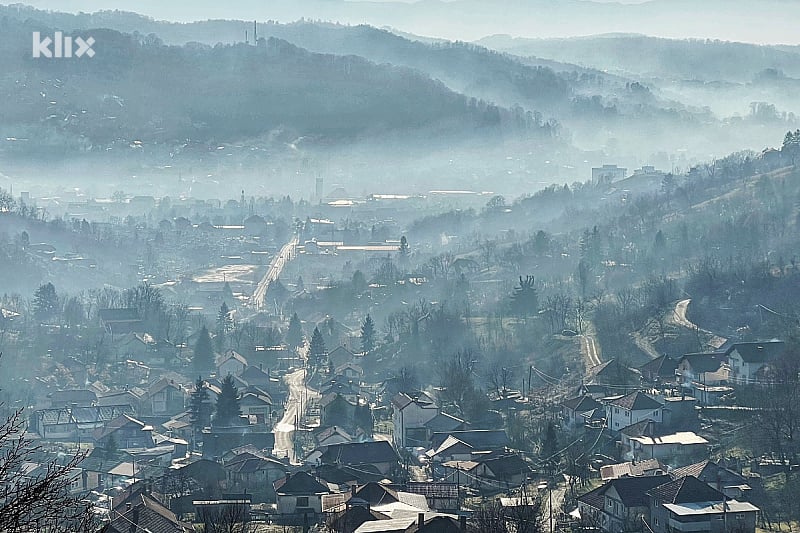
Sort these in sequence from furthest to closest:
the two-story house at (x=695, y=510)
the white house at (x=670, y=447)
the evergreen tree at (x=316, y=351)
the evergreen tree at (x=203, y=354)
Result: 1. the evergreen tree at (x=316, y=351)
2. the evergreen tree at (x=203, y=354)
3. the white house at (x=670, y=447)
4. the two-story house at (x=695, y=510)

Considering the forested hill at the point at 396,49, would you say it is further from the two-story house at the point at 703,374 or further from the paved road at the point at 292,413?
the two-story house at the point at 703,374

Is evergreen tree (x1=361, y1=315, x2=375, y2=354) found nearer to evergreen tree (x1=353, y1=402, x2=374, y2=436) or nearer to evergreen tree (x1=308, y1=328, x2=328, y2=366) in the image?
evergreen tree (x1=308, y1=328, x2=328, y2=366)

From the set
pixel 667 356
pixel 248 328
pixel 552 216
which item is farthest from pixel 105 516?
pixel 552 216

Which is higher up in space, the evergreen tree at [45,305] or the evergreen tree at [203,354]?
the evergreen tree at [203,354]

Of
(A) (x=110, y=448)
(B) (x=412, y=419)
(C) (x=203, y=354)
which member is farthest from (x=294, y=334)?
(A) (x=110, y=448)

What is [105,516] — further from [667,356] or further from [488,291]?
[488,291]

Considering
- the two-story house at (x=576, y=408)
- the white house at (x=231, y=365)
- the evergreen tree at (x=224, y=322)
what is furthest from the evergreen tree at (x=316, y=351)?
the two-story house at (x=576, y=408)
